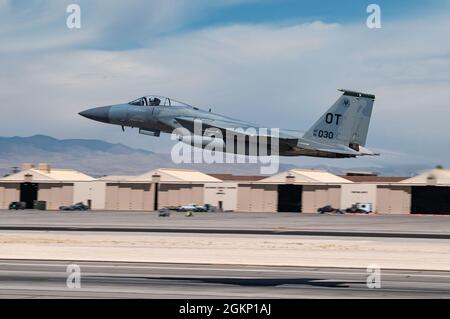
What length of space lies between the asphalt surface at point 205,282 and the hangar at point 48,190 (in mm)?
87288

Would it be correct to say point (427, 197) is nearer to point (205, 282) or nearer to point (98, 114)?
point (98, 114)

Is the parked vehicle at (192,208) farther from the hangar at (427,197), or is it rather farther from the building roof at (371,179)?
the hangar at (427,197)

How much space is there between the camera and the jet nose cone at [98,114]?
2008 inches

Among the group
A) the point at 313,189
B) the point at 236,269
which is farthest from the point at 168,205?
the point at 236,269

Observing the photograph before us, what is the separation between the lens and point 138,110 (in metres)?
50.2

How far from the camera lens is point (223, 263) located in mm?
38719

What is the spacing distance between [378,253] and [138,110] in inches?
694

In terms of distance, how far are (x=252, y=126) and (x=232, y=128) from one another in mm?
1276

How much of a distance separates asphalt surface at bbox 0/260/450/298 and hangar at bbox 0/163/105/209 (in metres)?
87.3

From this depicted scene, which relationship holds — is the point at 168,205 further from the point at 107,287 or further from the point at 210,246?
the point at 107,287

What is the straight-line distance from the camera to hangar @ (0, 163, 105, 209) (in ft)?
411

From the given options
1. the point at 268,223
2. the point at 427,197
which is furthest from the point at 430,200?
the point at 268,223

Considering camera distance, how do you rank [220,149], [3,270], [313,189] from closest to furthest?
[3,270] → [220,149] → [313,189]

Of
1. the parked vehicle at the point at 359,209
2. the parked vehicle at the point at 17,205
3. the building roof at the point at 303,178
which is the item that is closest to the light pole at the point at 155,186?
the building roof at the point at 303,178
